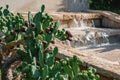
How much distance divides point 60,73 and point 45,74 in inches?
7.8

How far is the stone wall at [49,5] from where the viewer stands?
413 inches

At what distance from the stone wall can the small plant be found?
6.48 metres

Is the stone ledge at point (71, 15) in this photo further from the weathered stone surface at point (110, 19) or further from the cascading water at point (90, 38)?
the cascading water at point (90, 38)

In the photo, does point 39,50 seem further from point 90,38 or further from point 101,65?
point 90,38

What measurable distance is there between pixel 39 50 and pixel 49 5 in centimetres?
842

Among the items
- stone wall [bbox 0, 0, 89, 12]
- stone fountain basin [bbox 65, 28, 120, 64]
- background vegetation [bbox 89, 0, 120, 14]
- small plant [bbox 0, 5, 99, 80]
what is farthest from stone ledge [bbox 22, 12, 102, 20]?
small plant [bbox 0, 5, 99, 80]

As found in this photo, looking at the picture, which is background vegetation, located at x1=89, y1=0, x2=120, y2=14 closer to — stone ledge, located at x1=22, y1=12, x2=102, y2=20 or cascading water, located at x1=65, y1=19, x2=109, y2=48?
stone ledge, located at x1=22, y1=12, x2=102, y2=20

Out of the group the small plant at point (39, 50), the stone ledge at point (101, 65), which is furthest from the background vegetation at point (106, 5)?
the small plant at point (39, 50)

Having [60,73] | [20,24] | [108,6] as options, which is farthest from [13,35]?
[108,6]

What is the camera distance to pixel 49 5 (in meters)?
11.2

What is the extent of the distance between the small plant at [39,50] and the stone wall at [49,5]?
6.48 m

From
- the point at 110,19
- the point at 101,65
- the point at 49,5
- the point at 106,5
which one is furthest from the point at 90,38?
the point at 101,65

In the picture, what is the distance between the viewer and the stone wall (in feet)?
34.4

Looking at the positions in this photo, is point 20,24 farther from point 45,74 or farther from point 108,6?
point 108,6
